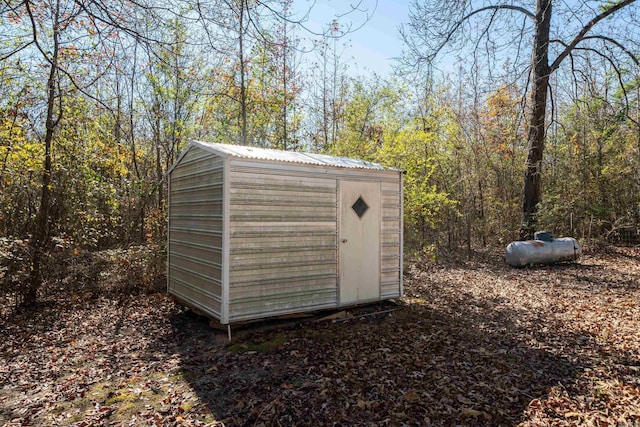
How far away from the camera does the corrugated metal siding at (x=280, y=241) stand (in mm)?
4422

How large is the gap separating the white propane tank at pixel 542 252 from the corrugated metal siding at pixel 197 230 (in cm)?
758

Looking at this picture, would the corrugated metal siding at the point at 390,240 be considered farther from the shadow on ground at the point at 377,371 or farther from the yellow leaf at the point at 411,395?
the yellow leaf at the point at 411,395

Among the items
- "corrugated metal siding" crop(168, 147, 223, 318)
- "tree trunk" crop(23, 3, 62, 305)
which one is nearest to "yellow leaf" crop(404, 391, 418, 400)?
"corrugated metal siding" crop(168, 147, 223, 318)

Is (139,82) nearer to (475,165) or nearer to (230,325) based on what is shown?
(230,325)

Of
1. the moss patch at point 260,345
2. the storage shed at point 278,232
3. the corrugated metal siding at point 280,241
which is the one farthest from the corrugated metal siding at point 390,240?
the moss patch at point 260,345

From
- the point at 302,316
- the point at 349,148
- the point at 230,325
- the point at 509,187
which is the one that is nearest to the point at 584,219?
the point at 509,187

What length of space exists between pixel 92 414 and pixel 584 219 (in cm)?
1231

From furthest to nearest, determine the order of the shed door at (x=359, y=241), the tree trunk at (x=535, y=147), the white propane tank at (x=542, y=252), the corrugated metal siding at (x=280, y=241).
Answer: the tree trunk at (x=535, y=147) < the white propane tank at (x=542, y=252) < the shed door at (x=359, y=241) < the corrugated metal siding at (x=280, y=241)

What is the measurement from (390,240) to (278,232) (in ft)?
6.32

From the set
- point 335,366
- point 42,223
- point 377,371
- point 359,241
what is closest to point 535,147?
point 359,241

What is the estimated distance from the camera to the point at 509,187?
12.3m

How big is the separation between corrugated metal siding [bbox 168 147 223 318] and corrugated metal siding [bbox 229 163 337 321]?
0.76 ft

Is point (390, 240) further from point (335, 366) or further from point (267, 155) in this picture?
point (335, 366)

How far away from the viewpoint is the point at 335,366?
12.4 feet
